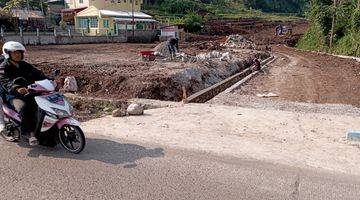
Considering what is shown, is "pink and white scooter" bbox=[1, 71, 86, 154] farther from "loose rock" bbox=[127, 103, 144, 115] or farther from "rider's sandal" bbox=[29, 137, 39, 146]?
"loose rock" bbox=[127, 103, 144, 115]

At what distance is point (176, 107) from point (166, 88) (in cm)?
304

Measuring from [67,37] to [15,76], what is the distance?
33.3 meters

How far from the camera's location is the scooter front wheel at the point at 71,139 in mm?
6020

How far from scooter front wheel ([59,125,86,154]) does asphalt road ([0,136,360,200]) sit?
131 mm

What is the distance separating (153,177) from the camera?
5164 mm

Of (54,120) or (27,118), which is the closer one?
(54,120)

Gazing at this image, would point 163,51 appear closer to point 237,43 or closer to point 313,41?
point 237,43

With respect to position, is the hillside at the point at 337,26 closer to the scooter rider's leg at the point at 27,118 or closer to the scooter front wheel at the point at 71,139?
the scooter front wheel at the point at 71,139

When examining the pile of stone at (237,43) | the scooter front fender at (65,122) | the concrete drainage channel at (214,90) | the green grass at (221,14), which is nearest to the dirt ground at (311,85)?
the concrete drainage channel at (214,90)

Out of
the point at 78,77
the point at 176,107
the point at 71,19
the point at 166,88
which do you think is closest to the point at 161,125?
the point at 176,107

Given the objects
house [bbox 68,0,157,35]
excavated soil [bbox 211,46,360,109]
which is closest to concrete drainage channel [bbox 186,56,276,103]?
excavated soil [bbox 211,46,360,109]

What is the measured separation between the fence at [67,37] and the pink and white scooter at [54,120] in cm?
2600

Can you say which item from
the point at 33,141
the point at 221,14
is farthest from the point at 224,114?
the point at 221,14

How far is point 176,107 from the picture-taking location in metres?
9.76
